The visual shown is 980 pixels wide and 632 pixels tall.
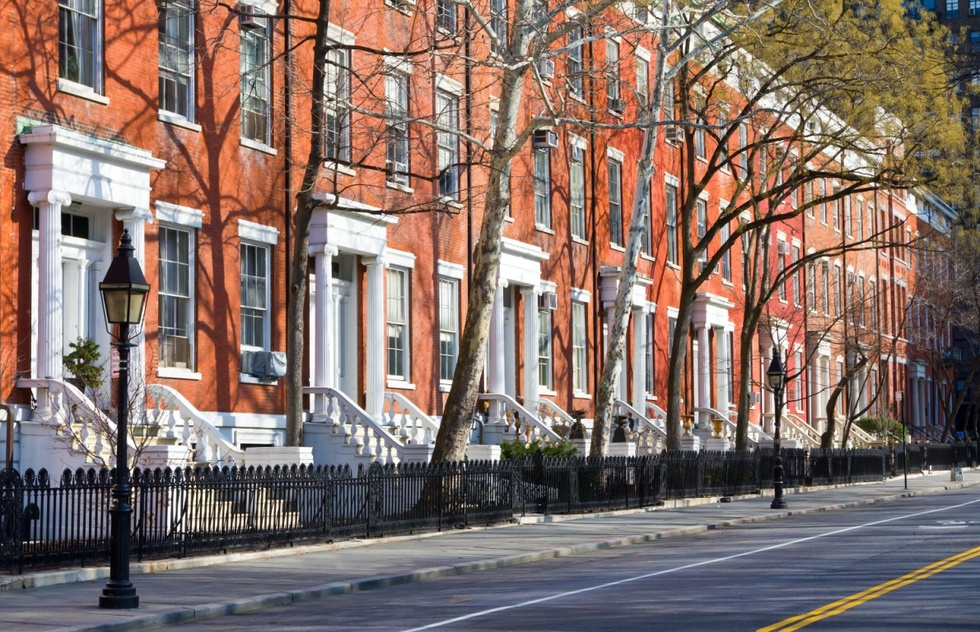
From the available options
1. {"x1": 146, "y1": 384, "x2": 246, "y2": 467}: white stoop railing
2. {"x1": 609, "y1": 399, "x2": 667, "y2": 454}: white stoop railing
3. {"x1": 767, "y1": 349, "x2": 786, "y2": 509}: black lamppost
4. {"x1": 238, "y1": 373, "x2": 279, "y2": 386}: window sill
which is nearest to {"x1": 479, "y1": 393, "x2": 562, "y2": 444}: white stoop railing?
{"x1": 767, "y1": 349, "x2": 786, "y2": 509}: black lamppost

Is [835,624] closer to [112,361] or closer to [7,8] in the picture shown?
[112,361]

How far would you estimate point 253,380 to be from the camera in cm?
2738

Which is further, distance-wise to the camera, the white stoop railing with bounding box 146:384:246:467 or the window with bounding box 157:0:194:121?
the window with bounding box 157:0:194:121

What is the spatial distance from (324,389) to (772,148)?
25593 mm

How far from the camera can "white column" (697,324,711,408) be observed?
4791 cm

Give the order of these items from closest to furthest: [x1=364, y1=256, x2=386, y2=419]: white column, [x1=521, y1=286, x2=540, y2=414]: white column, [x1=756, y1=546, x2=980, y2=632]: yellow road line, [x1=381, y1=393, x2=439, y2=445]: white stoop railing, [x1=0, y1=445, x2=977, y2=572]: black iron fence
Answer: [x1=756, y1=546, x2=980, y2=632]: yellow road line, [x1=0, y1=445, x2=977, y2=572]: black iron fence, [x1=381, y1=393, x2=439, y2=445]: white stoop railing, [x1=364, y1=256, x2=386, y2=419]: white column, [x1=521, y1=286, x2=540, y2=414]: white column

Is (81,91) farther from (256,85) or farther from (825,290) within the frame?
(825,290)

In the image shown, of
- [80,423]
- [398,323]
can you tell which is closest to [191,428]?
[80,423]

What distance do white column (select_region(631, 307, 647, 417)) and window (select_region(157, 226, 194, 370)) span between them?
18.5 m

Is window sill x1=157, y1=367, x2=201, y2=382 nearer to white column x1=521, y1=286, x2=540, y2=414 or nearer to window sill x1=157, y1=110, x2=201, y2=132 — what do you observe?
window sill x1=157, y1=110, x2=201, y2=132

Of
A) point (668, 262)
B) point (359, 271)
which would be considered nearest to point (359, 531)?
point (359, 271)

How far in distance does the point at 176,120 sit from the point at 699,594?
45.6 feet

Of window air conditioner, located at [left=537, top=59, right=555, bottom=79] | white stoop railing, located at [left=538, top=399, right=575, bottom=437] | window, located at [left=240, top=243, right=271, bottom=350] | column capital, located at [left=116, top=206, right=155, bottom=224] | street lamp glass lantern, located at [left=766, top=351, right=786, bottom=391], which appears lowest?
white stoop railing, located at [left=538, top=399, right=575, bottom=437]

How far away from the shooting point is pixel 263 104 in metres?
28.1
